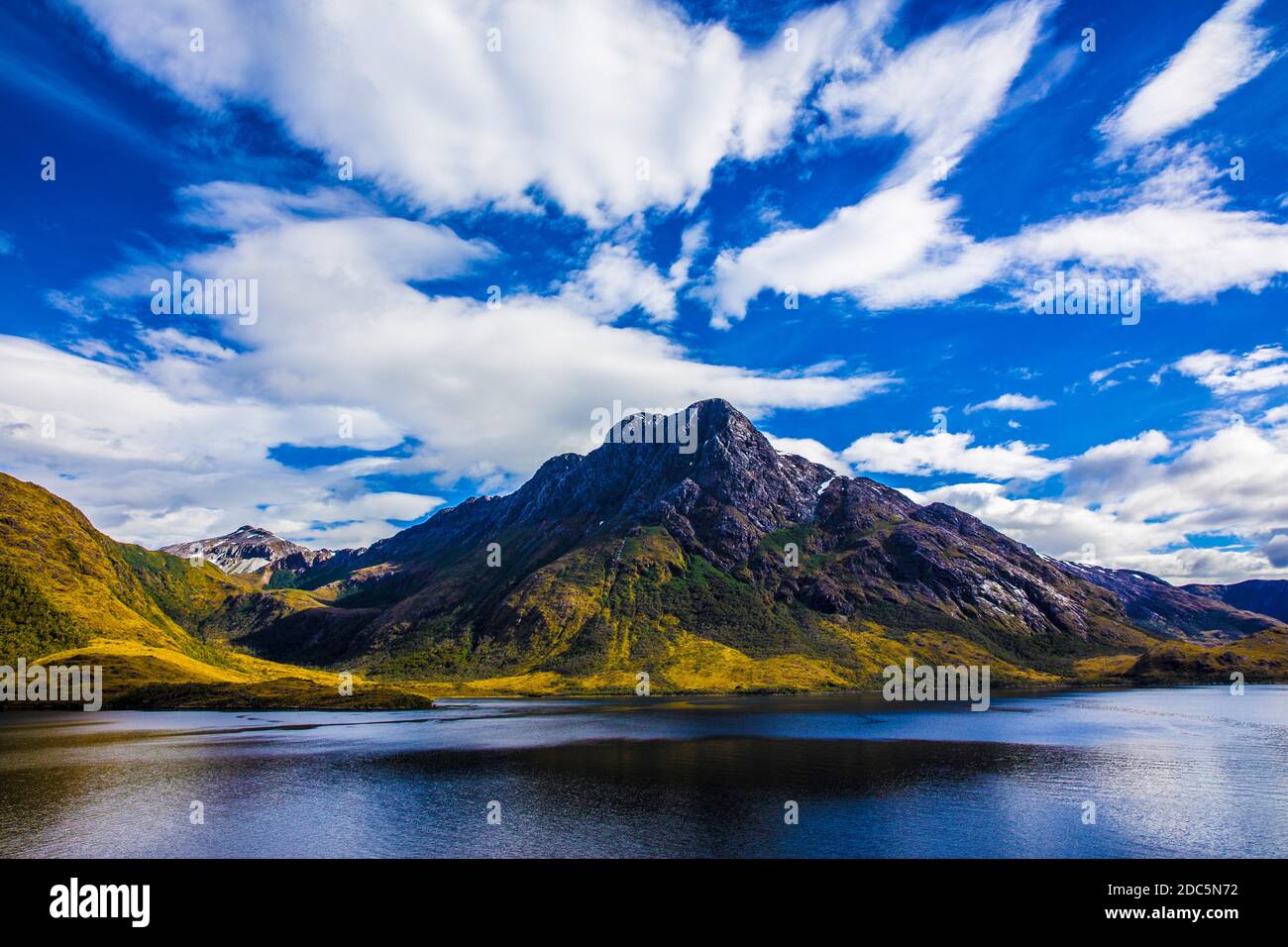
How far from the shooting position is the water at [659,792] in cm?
6431

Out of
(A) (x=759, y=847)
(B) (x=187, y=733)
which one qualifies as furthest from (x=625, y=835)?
(B) (x=187, y=733)

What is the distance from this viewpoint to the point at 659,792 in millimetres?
86688

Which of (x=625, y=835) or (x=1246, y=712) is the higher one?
(x=625, y=835)

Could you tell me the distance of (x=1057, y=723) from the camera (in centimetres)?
17250

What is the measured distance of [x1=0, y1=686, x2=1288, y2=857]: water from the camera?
64.3 meters

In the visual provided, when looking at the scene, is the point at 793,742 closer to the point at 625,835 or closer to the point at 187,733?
the point at 625,835
